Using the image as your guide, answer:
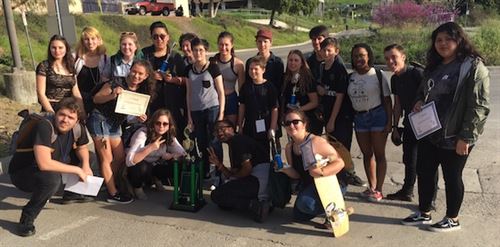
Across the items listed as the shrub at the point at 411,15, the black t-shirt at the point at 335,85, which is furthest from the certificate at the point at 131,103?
the shrub at the point at 411,15

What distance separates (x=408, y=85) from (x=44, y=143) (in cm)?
326

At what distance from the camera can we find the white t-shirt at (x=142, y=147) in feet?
15.9

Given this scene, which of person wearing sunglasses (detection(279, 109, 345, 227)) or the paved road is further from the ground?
person wearing sunglasses (detection(279, 109, 345, 227))

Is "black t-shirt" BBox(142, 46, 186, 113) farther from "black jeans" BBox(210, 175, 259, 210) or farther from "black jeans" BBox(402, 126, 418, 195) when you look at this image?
"black jeans" BBox(402, 126, 418, 195)

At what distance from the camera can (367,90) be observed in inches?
179

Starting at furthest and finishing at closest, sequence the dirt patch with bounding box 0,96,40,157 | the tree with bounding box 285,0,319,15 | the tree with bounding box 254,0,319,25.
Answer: the tree with bounding box 285,0,319,15 → the tree with bounding box 254,0,319,25 → the dirt patch with bounding box 0,96,40,157

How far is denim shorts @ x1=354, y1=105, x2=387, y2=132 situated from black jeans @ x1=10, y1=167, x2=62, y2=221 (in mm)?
2861

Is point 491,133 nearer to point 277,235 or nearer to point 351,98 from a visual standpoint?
point 351,98

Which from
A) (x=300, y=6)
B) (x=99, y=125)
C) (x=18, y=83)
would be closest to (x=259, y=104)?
(x=99, y=125)

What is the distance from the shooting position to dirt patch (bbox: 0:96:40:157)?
6852 mm

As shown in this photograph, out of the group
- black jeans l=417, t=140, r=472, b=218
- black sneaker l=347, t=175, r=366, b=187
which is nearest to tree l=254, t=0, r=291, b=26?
black sneaker l=347, t=175, r=366, b=187

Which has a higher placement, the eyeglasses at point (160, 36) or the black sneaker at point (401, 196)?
the eyeglasses at point (160, 36)

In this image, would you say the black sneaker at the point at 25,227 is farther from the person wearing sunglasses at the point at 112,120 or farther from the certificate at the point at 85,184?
the person wearing sunglasses at the point at 112,120

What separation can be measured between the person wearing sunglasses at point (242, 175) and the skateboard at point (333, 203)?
0.59m
